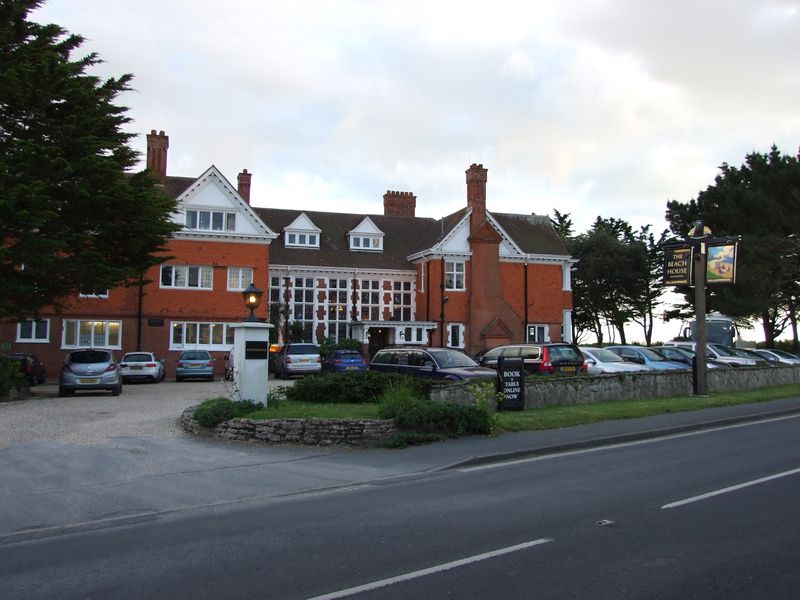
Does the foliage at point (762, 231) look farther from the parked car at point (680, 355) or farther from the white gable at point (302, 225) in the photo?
the white gable at point (302, 225)

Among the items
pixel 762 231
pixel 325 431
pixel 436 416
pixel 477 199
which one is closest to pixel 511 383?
pixel 436 416

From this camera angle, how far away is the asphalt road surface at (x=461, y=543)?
18.7 feet

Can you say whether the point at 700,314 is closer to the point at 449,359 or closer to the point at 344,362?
the point at 449,359

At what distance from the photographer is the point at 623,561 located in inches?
243

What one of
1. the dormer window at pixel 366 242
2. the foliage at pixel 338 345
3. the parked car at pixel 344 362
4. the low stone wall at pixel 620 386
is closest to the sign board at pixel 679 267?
the low stone wall at pixel 620 386

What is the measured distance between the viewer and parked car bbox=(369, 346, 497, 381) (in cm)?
1967

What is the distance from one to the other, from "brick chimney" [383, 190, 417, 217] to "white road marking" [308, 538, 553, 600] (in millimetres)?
47963

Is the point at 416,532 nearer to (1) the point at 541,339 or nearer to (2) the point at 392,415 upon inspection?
(2) the point at 392,415

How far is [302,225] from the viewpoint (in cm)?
4625

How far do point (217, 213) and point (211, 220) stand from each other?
1.75 feet

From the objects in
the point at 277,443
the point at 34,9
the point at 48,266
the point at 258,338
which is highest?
the point at 34,9

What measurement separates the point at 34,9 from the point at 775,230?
47521mm

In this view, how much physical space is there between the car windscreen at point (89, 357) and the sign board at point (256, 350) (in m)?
10.9

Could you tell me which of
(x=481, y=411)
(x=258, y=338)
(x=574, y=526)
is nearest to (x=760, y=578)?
(x=574, y=526)
